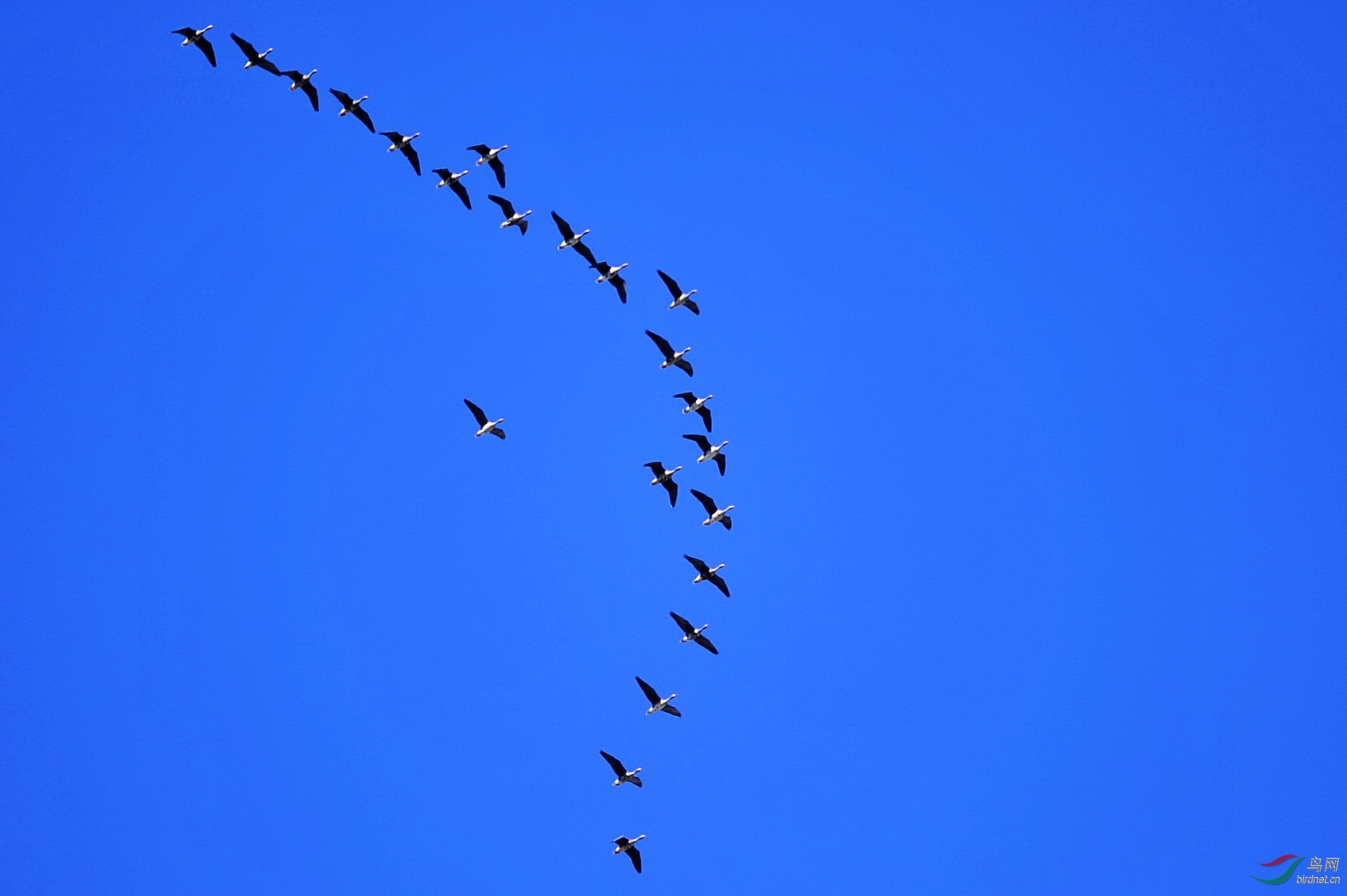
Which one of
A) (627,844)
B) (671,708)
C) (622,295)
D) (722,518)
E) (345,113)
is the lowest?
(627,844)

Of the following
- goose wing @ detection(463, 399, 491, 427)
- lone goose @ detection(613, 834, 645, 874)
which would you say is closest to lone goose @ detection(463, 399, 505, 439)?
goose wing @ detection(463, 399, 491, 427)

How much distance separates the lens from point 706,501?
2872 inches

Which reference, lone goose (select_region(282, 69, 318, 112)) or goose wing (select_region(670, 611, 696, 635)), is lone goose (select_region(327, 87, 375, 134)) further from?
goose wing (select_region(670, 611, 696, 635))

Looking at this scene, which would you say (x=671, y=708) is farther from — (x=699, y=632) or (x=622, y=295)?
(x=622, y=295)

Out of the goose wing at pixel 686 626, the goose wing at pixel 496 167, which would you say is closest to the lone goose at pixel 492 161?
the goose wing at pixel 496 167

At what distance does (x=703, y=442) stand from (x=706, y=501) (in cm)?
261

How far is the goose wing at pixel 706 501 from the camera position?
7178 centimetres

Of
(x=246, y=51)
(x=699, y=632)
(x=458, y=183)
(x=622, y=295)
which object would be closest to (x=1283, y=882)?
(x=699, y=632)

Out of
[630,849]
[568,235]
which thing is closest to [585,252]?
[568,235]

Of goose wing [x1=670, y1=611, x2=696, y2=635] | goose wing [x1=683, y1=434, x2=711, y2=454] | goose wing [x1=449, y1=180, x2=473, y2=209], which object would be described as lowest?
goose wing [x1=670, y1=611, x2=696, y2=635]

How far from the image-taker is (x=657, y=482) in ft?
240

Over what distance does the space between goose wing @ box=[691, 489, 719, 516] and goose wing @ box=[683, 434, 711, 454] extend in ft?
7.33

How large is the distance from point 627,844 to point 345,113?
1294 inches

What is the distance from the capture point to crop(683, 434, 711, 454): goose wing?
71312 mm
